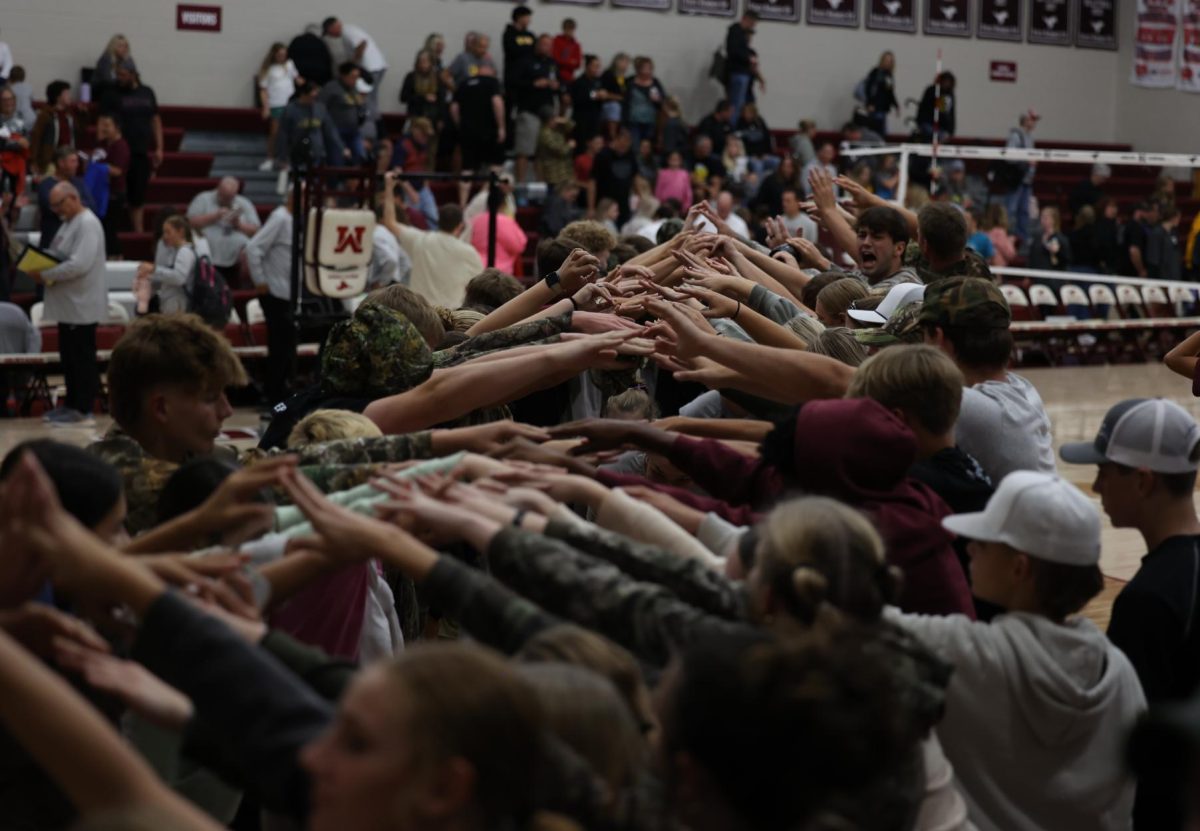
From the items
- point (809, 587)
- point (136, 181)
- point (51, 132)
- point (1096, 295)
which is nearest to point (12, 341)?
point (51, 132)

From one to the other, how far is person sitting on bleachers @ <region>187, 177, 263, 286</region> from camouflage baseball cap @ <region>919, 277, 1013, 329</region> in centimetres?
1213

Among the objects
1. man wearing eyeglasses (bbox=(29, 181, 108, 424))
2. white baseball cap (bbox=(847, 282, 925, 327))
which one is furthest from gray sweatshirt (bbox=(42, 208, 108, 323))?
white baseball cap (bbox=(847, 282, 925, 327))

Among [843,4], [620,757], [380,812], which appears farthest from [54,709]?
[843,4]

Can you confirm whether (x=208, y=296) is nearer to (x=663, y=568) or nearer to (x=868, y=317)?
(x=868, y=317)

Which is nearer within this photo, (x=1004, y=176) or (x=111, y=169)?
(x=111, y=169)

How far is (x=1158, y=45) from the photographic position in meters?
22.3

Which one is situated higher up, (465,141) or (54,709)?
(465,141)

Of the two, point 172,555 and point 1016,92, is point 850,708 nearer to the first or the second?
point 172,555

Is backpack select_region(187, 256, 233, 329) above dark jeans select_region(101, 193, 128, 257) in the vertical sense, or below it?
below

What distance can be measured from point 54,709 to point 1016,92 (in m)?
27.4

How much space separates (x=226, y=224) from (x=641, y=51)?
9409 mm

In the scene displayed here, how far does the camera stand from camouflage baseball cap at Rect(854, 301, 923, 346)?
4438 millimetres

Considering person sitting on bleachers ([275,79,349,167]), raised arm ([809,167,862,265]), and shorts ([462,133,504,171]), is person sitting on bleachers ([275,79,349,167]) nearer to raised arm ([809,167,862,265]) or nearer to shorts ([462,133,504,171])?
shorts ([462,133,504,171])

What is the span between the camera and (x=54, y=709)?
5.82 feet
